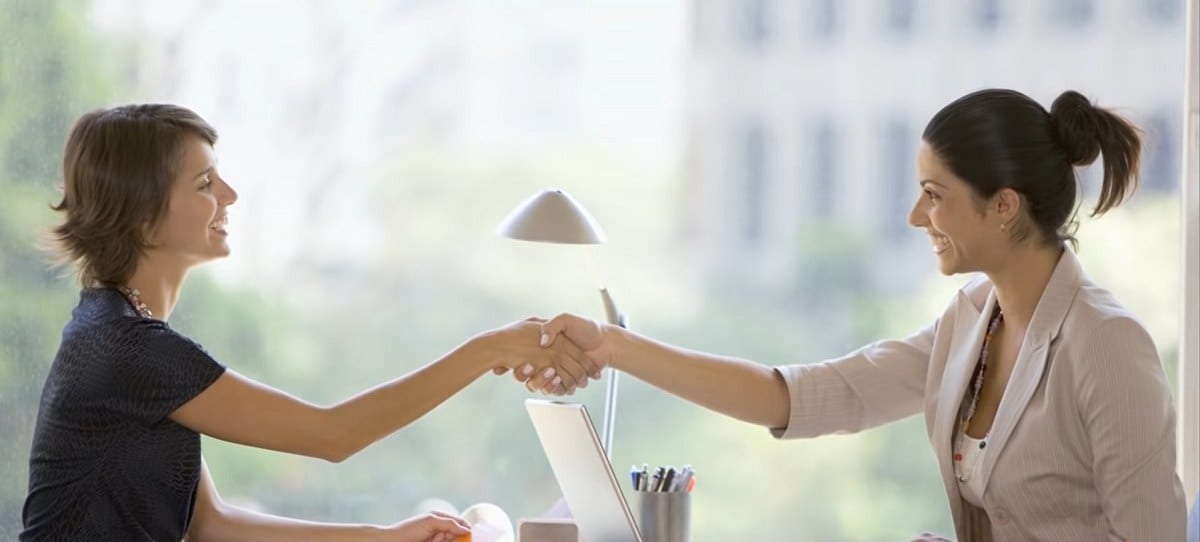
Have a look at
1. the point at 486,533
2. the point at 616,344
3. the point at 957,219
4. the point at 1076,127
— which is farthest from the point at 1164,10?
the point at 486,533

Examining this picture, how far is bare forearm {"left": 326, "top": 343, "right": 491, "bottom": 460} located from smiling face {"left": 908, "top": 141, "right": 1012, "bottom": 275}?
76 centimetres

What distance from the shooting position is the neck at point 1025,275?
2.18m

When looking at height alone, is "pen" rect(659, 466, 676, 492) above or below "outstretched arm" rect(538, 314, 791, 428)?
below

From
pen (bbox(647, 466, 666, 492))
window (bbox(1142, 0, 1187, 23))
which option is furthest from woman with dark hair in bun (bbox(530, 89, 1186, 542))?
window (bbox(1142, 0, 1187, 23))

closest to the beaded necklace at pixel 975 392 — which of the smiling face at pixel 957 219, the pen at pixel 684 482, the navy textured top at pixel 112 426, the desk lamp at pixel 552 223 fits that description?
the smiling face at pixel 957 219

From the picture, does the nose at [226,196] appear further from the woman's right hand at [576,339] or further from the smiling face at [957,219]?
the smiling face at [957,219]

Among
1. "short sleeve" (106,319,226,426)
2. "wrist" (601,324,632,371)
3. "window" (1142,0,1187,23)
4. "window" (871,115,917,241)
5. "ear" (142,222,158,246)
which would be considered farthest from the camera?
"window" (871,115,917,241)

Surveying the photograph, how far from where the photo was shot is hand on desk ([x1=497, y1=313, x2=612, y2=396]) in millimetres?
2307

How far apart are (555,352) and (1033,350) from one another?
77 cm

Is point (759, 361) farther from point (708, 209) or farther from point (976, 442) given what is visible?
point (976, 442)

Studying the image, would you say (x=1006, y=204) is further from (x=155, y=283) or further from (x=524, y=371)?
(x=155, y=283)

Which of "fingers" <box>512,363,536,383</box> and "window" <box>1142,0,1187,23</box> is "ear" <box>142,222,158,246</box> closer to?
"fingers" <box>512,363,536,383</box>

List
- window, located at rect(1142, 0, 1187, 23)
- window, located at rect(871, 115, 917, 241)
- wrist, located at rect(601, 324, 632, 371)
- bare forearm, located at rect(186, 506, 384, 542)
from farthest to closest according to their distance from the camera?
window, located at rect(871, 115, 917, 241), window, located at rect(1142, 0, 1187, 23), wrist, located at rect(601, 324, 632, 371), bare forearm, located at rect(186, 506, 384, 542)

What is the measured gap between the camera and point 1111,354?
6.63ft
